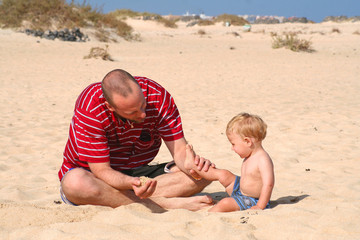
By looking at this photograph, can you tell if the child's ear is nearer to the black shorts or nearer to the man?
the man

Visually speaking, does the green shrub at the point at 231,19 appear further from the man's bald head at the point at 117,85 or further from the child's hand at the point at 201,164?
the man's bald head at the point at 117,85

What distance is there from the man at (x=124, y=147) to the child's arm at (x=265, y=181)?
1.29 feet

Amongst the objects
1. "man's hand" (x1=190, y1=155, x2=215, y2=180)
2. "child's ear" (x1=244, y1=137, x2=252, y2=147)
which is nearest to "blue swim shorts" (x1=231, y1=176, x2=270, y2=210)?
"man's hand" (x1=190, y1=155, x2=215, y2=180)

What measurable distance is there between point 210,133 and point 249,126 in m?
3.07

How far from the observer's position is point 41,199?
337cm

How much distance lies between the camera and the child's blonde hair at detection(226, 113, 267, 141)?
2.96 metres

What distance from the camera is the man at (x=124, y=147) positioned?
2.73m

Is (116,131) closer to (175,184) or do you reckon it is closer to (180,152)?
(180,152)

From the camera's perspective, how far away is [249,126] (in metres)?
2.96

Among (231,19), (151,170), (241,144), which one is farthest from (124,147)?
(231,19)

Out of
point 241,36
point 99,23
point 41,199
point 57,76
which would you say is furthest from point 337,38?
point 41,199

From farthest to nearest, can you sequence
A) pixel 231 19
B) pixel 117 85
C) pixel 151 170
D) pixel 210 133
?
pixel 231 19 < pixel 210 133 < pixel 151 170 < pixel 117 85

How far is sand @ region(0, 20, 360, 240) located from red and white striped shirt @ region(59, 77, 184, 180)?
1.31 ft

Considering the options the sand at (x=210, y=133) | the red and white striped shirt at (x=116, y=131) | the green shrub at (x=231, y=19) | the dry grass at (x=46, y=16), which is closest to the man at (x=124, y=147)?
the red and white striped shirt at (x=116, y=131)
